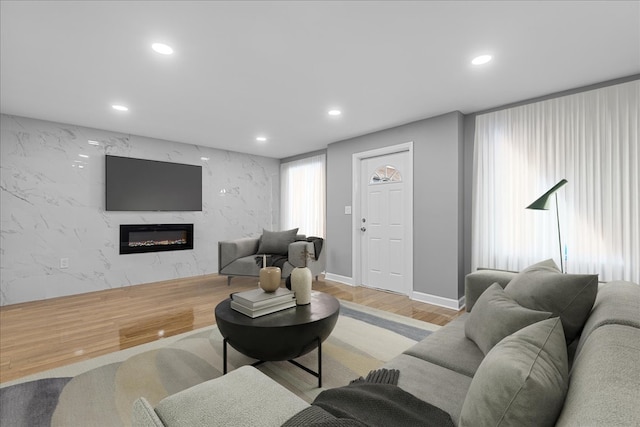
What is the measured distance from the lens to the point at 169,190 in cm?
512

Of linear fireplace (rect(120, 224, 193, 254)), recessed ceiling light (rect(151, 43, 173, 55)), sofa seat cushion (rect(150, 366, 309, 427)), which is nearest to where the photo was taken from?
sofa seat cushion (rect(150, 366, 309, 427))

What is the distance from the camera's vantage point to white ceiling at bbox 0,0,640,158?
190 centimetres

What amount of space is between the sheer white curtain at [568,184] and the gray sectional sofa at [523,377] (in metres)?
1.79

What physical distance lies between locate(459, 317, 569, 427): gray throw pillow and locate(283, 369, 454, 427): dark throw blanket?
0.66ft

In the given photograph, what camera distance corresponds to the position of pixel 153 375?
2.12m

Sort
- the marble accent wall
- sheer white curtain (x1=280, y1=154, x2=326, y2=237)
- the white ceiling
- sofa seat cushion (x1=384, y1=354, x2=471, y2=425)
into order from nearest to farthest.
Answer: sofa seat cushion (x1=384, y1=354, x2=471, y2=425), the white ceiling, the marble accent wall, sheer white curtain (x1=280, y1=154, x2=326, y2=237)

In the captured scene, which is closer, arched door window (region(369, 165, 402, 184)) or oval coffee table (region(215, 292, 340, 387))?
oval coffee table (region(215, 292, 340, 387))

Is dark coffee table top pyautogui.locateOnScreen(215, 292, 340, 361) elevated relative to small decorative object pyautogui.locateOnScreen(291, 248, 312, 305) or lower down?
lower down

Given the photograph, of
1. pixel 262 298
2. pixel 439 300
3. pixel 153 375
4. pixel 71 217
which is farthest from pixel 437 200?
pixel 71 217

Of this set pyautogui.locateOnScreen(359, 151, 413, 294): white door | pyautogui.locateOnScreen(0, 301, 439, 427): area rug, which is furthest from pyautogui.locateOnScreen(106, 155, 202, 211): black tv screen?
pyautogui.locateOnScreen(359, 151, 413, 294): white door

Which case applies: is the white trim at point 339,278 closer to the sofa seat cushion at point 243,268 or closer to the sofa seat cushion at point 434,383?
the sofa seat cushion at point 243,268

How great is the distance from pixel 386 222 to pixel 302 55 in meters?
2.76

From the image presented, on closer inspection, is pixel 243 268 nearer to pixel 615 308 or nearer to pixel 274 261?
pixel 274 261

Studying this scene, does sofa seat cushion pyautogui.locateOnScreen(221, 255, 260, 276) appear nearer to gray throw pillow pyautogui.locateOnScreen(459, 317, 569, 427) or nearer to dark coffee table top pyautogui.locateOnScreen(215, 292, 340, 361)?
dark coffee table top pyautogui.locateOnScreen(215, 292, 340, 361)
